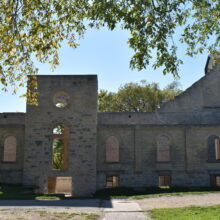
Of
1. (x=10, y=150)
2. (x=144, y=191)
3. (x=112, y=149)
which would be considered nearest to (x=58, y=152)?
(x=112, y=149)

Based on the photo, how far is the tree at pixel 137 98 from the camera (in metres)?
42.2

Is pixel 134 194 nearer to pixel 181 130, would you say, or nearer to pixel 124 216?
pixel 181 130

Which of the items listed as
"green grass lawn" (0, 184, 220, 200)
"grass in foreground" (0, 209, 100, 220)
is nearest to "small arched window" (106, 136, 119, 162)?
"green grass lawn" (0, 184, 220, 200)

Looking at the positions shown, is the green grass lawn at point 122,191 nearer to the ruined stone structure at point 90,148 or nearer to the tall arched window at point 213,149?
the ruined stone structure at point 90,148

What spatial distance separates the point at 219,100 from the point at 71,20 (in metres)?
21.2

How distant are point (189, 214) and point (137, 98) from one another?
31457mm

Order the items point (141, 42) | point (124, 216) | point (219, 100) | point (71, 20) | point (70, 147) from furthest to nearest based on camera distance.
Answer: point (219, 100)
point (70, 147)
point (124, 216)
point (71, 20)
point (141, 42)

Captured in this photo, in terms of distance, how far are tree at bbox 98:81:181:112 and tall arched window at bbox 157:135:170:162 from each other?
1081 cm

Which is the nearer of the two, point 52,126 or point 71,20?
point 71,20

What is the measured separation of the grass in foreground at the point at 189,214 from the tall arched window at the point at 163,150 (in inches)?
710

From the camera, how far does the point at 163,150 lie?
31.5 m

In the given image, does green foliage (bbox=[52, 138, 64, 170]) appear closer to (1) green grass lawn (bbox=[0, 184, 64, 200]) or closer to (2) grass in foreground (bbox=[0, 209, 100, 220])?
(1) green grass lawn (bbox=[0, 184, 64, 200])

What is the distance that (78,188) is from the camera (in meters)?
21.5

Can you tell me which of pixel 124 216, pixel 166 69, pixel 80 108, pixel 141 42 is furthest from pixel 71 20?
pixel 80 108
